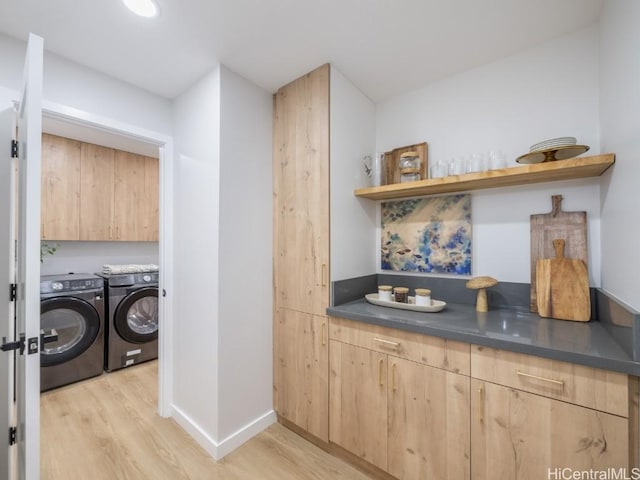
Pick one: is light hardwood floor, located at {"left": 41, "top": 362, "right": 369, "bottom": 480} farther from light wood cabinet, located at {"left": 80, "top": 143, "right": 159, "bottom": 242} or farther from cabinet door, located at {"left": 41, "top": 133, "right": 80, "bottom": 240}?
light wood cabinet, located at {"left": 80, "top": 143, "right": 159, "bottom": 242}

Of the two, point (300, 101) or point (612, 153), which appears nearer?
point (612, 153)

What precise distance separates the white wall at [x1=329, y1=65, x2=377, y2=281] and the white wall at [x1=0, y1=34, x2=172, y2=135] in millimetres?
1345

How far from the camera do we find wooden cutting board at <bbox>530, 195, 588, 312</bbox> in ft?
4.91

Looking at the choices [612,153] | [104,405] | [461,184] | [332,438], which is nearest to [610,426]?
[612,153]

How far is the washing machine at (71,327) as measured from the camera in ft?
8.09

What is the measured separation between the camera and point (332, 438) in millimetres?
1728

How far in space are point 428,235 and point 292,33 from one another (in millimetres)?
1501

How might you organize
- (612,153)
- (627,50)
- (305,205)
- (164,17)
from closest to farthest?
(627,50) < (612,153) < (164,17) < (305,205)

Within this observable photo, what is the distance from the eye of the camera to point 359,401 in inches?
63.4

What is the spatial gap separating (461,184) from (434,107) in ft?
2.29

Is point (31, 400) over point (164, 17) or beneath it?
beneath

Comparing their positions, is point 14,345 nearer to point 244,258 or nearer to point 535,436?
point 244,258

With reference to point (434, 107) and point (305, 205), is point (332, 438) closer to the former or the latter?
point (305, 205)

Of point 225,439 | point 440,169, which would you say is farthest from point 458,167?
point 225,439
